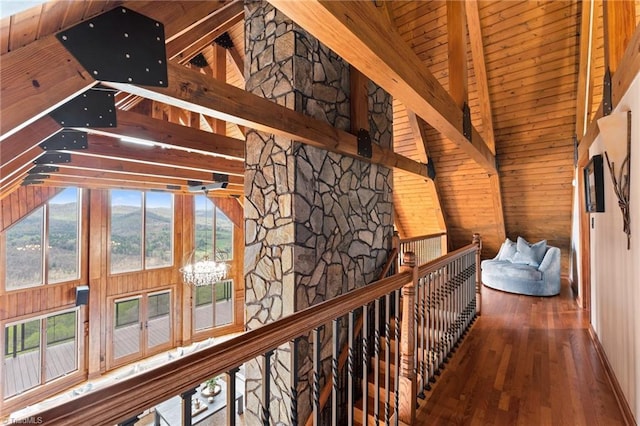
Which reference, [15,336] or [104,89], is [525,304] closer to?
[104,89]

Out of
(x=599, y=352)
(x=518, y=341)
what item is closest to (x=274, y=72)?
(x=518, y=341)

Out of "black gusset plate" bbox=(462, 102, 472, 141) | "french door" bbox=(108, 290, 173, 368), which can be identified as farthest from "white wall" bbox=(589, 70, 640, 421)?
"french door" bbox=(108, 290, 173, 368)

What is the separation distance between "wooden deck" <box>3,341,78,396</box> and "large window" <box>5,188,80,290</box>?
157cm

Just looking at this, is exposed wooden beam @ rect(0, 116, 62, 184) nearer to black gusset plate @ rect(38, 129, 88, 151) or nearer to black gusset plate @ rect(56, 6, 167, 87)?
black gusset plate @ rect(38, 129, 88, 151)

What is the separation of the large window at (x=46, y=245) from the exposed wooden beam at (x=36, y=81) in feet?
23.7

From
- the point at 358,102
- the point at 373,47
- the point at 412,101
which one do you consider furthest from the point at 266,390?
the point at 358,102

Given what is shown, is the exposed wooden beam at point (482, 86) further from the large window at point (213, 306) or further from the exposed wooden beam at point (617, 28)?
the large window at point (213, 306)

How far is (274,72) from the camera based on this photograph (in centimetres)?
301

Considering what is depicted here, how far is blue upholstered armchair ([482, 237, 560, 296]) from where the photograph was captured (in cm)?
522

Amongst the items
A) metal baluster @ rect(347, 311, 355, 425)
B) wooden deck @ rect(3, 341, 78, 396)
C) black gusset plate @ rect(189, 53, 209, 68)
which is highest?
black gusset plate @ rect(189, 53, 209, 68)

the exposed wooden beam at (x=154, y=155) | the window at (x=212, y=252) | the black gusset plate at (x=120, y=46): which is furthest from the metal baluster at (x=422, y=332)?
the window at (x=212, y=252)

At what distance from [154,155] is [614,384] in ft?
16.4

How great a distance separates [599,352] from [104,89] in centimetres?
486

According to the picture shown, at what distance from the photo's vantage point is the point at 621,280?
7.61 ft
